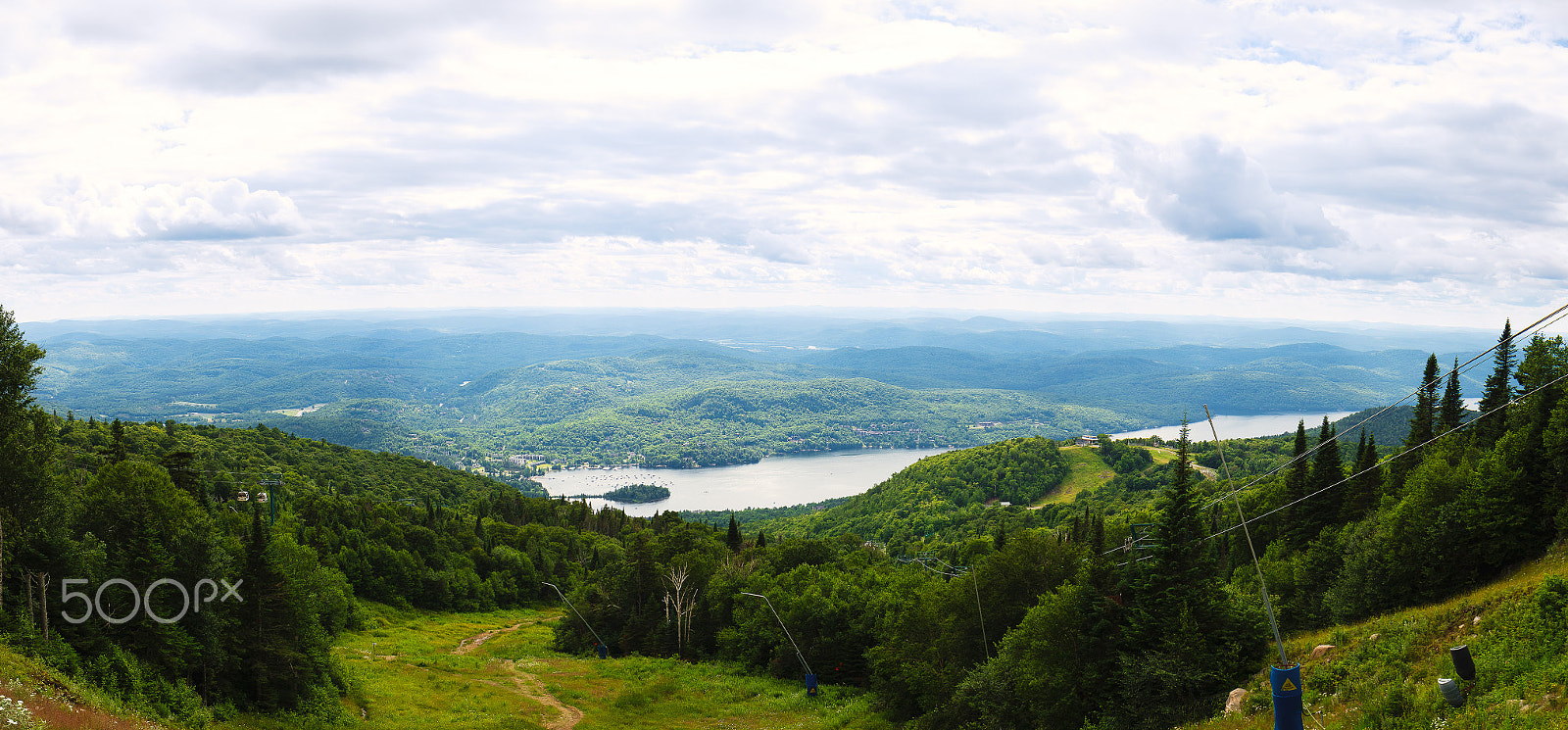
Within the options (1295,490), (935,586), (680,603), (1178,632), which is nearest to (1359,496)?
(1295,490)

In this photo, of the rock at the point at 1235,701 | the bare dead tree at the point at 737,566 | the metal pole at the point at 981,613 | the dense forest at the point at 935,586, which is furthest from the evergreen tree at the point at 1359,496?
the bare dead tree at the point at 737,566

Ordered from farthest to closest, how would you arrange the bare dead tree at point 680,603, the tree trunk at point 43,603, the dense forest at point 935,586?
the bare dead tree at point 680,603
the dense forest at point 935,586
the tree trunk at point 43,603

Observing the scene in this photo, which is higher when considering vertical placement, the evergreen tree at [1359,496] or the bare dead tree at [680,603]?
the evergreen tree at [1359,496]

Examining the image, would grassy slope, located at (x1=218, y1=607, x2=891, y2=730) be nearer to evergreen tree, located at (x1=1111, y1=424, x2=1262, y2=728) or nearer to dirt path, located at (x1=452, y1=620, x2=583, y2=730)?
dirt path, located at (x1=452, y1=620, x2=583, y2=730)

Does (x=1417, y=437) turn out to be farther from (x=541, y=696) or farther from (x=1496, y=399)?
(x=541, y=696)

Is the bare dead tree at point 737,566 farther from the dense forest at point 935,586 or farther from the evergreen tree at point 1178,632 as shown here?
the evergreen tree at point 1178,632

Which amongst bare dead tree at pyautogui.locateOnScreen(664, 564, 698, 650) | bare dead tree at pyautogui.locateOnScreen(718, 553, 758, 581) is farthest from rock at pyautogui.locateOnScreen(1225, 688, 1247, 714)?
bare dead tree at pyautogui.locateOnScreen(718, 553, 758, 581)
